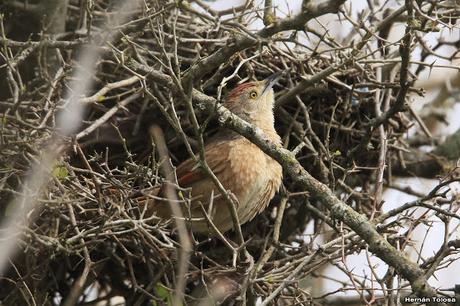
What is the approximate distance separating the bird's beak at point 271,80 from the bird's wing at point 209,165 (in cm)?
62

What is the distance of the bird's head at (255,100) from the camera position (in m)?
6.91

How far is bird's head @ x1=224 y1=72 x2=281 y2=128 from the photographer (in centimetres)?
691

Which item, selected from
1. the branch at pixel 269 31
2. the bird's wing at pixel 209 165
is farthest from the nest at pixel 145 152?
the bird's wing at pixel 209 165

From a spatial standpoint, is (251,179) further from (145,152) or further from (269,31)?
(269,31)

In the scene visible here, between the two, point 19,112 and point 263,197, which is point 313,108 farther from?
point 19,112

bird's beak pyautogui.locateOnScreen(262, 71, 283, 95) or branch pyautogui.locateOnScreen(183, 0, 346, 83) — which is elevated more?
bird's beak pyautogui.locateOnScreen(262, 71, 283, 95)

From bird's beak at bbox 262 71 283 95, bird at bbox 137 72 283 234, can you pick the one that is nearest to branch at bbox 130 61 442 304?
bird at bbox 137 72 283 234

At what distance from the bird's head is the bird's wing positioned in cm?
52

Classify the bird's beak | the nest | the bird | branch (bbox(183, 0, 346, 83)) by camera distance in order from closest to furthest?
branch (bbox(183, 0, 346, 83)), the nest, the bird, the bird's beak

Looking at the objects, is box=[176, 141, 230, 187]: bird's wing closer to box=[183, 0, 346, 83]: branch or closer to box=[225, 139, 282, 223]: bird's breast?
box=[225, 139, 282, 223]: bird's breast

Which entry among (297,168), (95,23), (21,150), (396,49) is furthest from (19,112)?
(396,49)

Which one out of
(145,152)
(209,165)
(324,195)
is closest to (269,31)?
(324,195)

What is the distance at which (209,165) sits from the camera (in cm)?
659

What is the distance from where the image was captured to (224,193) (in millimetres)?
4910
